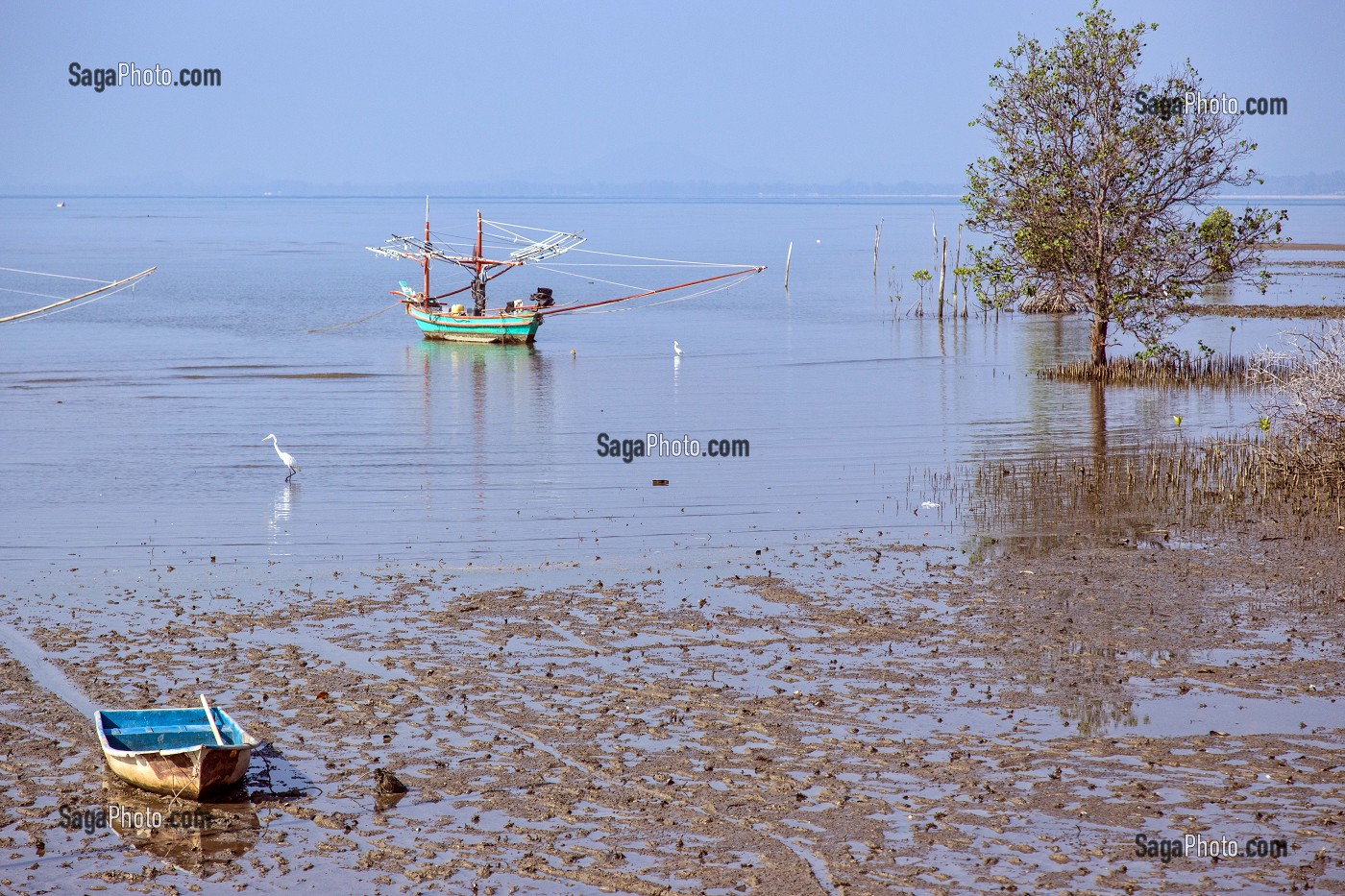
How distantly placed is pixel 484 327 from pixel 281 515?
29308 millimetres

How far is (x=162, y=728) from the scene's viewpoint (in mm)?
10695

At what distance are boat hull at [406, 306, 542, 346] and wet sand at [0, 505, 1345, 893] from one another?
108 ft

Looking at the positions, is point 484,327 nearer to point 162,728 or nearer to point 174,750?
point 162,728

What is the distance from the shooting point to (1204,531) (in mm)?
18062

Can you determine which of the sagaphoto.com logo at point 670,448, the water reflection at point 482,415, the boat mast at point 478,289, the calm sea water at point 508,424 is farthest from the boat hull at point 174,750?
the boat mast at point 478,289

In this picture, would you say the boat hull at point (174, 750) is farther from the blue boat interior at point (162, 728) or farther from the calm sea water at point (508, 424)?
the calm sea water at point (508, 424)

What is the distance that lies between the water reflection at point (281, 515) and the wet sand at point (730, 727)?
99.6 inches

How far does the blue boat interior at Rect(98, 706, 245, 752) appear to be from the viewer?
10.4 m

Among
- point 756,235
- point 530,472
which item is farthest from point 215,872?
point 756,235

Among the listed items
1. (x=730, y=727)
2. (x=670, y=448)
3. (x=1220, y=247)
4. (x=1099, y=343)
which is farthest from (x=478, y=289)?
(x=730, y=727)

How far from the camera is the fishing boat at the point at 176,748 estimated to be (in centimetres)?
970

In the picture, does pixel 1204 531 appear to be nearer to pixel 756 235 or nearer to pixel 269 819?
pixel 269 819

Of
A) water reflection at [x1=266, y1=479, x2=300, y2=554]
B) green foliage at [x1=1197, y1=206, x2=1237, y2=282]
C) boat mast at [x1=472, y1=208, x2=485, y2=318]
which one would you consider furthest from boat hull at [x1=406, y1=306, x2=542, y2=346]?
water reflection at [x1=266, y1=479, x2=300, y2=554]

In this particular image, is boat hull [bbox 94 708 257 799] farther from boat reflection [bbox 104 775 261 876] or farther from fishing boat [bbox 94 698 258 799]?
boat reflection [bbox 104 775 261 876]
